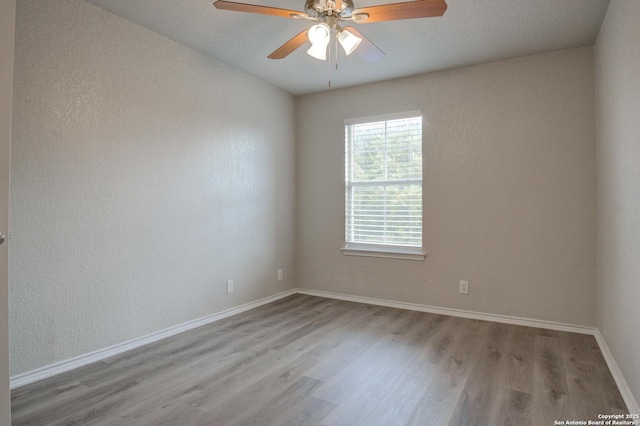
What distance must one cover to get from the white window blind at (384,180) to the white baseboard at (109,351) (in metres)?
1.65

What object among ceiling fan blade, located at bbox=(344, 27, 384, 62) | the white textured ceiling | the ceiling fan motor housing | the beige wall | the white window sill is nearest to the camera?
the beige wall

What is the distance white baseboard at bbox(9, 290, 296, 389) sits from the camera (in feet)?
7.42

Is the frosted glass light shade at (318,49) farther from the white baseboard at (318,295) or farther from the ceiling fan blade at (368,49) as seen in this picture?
the white baseboard at (318,295)

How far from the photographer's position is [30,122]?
2.28 metres

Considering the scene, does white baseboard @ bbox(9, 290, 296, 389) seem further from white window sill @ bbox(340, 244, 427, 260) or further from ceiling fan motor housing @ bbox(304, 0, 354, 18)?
ceiling fan motor housing @ bbox(304, 0, 354, 18)

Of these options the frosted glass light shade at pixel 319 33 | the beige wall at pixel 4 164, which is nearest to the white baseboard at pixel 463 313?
the frosted glass light shade at pixel 319 33

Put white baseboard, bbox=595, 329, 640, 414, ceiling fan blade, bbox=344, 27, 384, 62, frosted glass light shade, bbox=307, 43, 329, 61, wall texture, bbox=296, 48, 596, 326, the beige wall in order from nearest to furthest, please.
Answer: the beige wall → white baseboard, bbox=595, 329, 640, 414 → frosted glass light shade, bbox=307, 43, 329, 61 → ceiling fan blade, bbox=344, 27, 384, 62 → wall texture, bbox=296, 48, 596, 326

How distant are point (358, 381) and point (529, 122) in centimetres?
276

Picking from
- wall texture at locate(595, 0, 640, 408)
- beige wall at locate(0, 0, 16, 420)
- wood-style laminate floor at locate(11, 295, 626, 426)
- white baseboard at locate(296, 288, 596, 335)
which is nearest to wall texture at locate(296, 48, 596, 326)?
white baseboard at locate(296, 288, 596, 335)

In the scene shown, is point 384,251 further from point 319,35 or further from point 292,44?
point 319,35

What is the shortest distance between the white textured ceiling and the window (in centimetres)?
65

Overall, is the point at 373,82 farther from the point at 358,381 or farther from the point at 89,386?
the point at 89,386

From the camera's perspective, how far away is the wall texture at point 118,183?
2301mm

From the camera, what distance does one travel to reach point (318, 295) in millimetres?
4543
